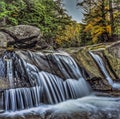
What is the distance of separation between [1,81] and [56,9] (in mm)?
16469

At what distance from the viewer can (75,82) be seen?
29.9 ft

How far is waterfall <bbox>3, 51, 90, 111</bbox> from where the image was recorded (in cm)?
733

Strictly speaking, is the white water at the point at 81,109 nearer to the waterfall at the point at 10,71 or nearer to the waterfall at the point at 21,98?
the waterfall at the point at 21,98

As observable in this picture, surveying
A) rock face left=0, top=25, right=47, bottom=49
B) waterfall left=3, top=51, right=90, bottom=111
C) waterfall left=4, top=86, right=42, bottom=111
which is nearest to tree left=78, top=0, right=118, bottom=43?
rock face left=0, top=25, right=47, bottom=49

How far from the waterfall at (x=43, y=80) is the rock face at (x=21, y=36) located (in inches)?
107

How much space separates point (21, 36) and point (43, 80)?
15.7ft

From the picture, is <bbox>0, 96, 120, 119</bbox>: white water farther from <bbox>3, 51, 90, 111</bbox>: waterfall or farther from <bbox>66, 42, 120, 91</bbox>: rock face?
<bbox>66, 42, 120, 91</bbox>: rock face

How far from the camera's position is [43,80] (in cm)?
819

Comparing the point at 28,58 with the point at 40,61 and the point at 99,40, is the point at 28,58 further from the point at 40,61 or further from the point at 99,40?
the point at 99,40

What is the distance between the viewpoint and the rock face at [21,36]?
38.7 feet

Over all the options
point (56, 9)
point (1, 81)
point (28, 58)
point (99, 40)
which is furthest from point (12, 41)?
point (56, 9)

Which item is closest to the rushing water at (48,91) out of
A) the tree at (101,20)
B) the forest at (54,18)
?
the forest at (54,18)

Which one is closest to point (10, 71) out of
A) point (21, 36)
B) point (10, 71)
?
point (10, 71)

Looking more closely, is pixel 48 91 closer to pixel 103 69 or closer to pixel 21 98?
pixel 21 98
